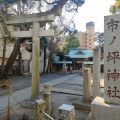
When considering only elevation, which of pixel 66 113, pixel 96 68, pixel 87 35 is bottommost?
pixel 66 113

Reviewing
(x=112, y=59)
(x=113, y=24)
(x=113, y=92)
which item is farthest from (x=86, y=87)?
(x=113, y=24)

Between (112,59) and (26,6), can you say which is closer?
(112,59)

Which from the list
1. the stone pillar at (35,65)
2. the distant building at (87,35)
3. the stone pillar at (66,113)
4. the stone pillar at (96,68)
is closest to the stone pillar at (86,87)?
the stone pillar at (96,68)

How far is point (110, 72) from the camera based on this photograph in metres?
4.59

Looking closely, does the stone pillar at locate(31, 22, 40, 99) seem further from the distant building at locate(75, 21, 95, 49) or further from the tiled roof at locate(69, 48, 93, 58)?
the distant building at locate(75, 21, 95, 49)

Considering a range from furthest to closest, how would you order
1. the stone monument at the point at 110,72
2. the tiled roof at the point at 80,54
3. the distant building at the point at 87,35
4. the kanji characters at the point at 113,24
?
the distant building at the point at 87,35 < the tiled roof at the point at 80,54 < the kanji characters at the point at 113,24 < the stone monument at the point at 110,72

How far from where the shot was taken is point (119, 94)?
4430 mm

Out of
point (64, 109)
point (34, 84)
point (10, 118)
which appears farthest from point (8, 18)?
point (64, 109)

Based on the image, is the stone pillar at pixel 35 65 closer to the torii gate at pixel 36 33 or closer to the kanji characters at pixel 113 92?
the torii gate at pixel 36 33

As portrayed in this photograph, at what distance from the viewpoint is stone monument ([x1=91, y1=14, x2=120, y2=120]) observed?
4.42m

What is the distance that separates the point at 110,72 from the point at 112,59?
0.38 meters

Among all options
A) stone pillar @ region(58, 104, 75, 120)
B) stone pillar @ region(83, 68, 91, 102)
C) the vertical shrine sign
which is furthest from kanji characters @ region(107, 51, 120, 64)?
stone pillar @ region(83, 68, 91, 102)

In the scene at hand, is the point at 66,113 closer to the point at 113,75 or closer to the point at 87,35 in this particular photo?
the point at 113,75

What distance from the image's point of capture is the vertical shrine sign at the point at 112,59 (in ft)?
14.7
